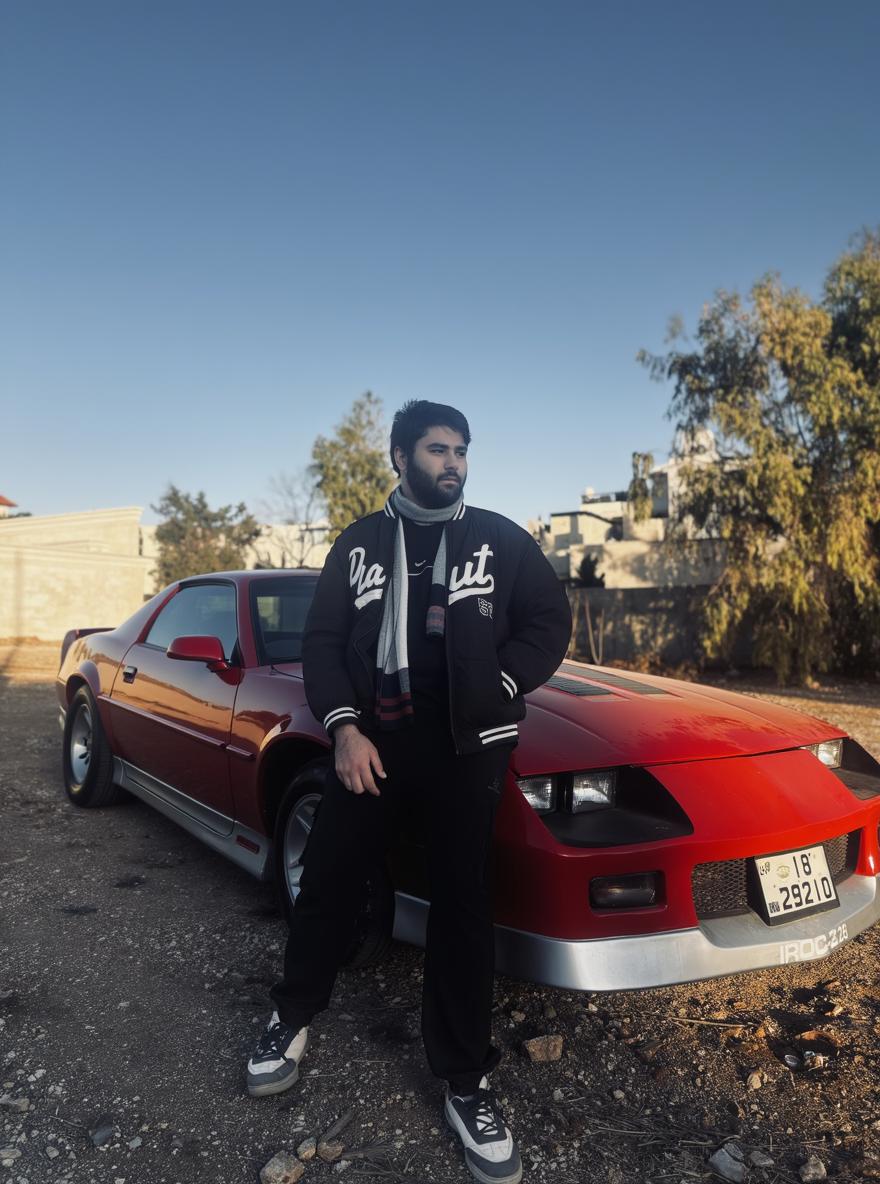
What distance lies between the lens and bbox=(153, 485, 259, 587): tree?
37.9m

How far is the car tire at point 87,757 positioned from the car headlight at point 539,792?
3349 mm

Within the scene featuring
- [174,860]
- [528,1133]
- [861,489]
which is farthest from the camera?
[861,489]

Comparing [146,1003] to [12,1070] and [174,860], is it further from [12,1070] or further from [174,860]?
[174,860]

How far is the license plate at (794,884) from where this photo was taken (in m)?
2.39

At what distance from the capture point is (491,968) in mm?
2162

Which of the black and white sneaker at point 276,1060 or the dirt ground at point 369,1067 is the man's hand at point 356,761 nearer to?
the black and white sneaker at point 276,1060

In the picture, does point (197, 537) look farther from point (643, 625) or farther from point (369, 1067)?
point (369, 1067)

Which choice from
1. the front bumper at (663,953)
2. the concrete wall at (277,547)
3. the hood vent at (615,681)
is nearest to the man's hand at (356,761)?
the front bumper at (663,953)

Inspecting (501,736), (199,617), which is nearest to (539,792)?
(501,736)

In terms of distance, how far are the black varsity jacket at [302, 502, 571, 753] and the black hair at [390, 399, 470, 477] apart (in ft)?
0.64

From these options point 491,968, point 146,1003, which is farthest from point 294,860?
point 491,968

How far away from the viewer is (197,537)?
40219 mm

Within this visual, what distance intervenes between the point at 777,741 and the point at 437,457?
1.44 m

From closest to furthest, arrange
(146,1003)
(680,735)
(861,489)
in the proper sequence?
(680,735), (146,1003), (861,489)
